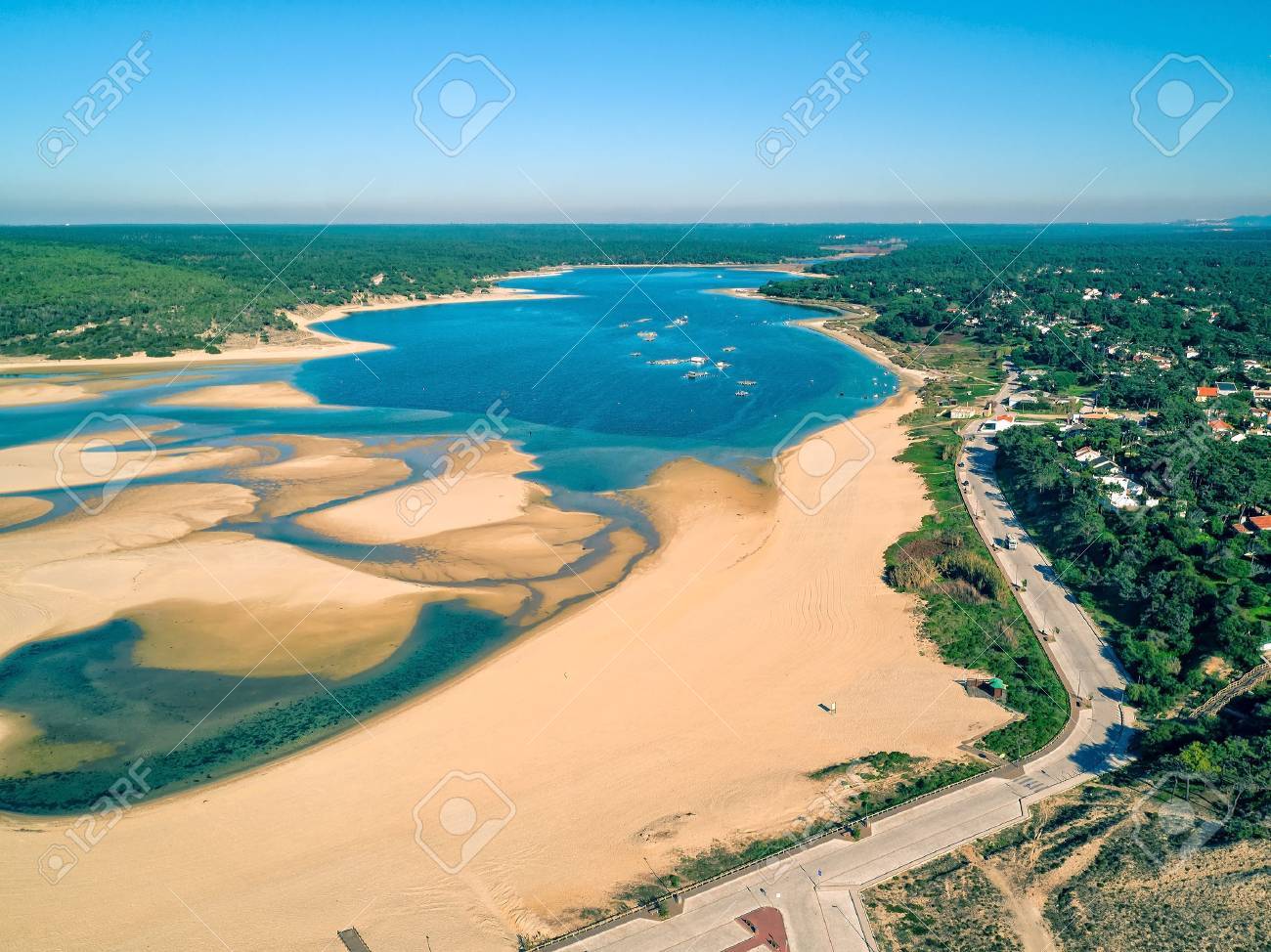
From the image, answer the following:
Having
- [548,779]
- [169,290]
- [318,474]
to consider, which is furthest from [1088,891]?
[169,290]

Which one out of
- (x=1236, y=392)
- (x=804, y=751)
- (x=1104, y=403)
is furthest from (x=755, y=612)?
(x=1236, y=392)

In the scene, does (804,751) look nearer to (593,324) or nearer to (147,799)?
(147,799)

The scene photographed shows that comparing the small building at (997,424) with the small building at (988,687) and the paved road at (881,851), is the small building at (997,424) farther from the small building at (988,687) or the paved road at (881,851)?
the small building at (988,687)

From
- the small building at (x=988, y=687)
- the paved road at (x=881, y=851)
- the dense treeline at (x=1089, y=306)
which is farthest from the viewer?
the dense treeline at (x=1089, y=306)

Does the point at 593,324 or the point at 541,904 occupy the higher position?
the point at 593,324

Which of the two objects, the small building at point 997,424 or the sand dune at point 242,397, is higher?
the small building at point 997,424

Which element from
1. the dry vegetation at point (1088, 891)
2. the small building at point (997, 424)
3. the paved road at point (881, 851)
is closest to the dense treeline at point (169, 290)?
the small building at point (997, 424)

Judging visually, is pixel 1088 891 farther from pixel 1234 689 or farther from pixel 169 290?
pixel 169 290
